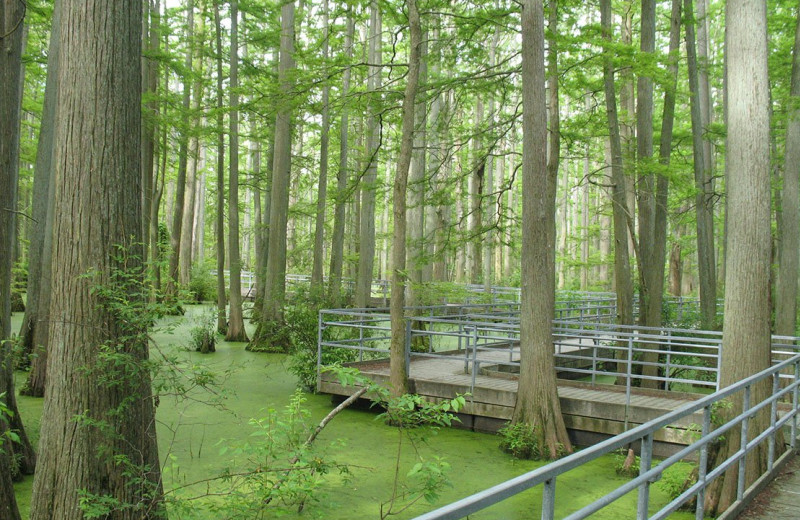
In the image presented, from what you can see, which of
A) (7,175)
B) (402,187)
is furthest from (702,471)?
(402,187)

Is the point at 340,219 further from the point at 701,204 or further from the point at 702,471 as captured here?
the point at 702,471

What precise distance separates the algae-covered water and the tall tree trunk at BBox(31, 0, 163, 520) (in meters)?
0.37

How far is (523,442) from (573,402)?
4.13 ft

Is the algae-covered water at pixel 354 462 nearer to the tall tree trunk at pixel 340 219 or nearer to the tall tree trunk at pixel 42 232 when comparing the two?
the tall tree trunk at pixel 42 232

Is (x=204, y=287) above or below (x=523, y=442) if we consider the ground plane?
above

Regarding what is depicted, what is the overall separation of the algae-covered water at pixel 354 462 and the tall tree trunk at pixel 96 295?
37 cm

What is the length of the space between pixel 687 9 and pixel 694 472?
37.1 ft

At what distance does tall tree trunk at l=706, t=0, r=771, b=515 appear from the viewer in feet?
20.5

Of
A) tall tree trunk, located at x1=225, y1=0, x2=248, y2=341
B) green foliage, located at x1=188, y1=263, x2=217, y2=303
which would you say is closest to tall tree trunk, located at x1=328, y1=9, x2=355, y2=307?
tall tree trunk, located at x1=225, y1=0, x2=248, y2=341

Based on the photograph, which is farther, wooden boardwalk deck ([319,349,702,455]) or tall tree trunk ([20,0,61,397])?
tall tree trunk ([20,0,61,397])

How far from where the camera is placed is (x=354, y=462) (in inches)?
336

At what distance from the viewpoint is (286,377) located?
1420 cm

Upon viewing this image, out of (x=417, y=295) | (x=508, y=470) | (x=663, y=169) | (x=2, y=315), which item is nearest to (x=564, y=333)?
(x=663, y=169)

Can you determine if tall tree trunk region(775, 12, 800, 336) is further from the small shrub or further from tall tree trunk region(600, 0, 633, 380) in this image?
the small shrub
